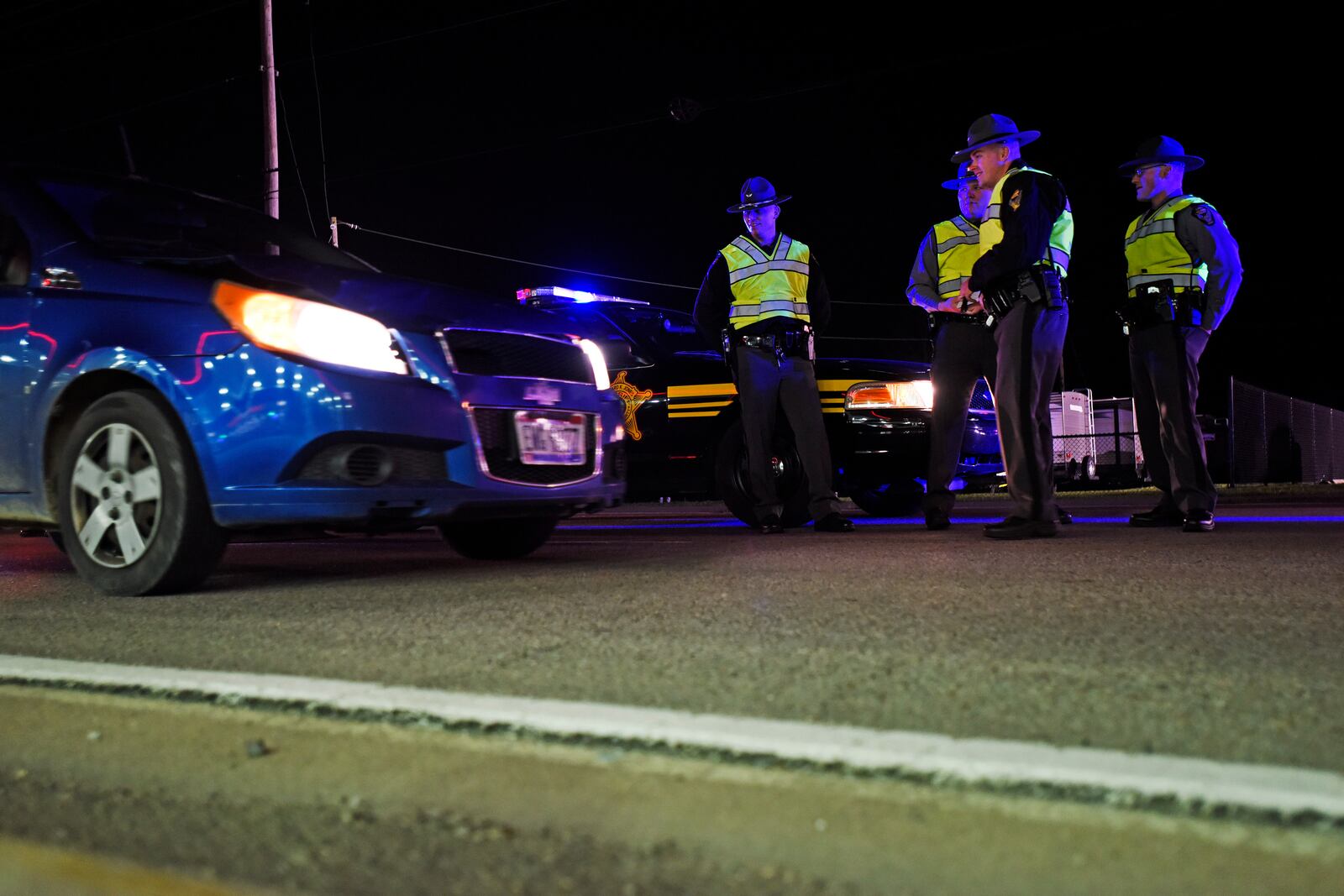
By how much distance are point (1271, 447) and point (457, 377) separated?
2211 centimetres

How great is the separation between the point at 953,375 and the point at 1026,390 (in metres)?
0.73

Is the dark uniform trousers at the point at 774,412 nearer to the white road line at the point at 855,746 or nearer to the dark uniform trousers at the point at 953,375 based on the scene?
the dark uniform trousers at the point at 953,375

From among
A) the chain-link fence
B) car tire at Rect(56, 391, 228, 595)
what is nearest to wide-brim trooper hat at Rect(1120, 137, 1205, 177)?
car tire at Rect(56, 391, 228, 595)

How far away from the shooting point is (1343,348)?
63.4 meters

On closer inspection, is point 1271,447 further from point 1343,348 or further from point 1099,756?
point 1343,348

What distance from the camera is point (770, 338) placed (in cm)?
731

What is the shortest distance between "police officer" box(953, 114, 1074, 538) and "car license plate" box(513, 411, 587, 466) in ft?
7.29

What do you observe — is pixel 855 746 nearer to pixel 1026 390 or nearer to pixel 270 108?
pixel 1026 390

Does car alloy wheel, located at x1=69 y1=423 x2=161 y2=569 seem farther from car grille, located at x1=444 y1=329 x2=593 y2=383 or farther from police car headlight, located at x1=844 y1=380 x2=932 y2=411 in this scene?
police car headlight, located at x1=844 y1=380 x2=932 y2=411

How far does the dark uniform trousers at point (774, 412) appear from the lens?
7328 millimetres

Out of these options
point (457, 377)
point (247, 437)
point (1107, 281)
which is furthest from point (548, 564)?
point (1107, 281)

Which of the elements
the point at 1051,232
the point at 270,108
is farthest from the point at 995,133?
the point at 270,108

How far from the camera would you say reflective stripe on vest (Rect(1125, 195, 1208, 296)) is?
6.71m

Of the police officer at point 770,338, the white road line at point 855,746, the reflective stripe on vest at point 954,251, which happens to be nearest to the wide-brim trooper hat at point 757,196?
the police officer at point 770,338
